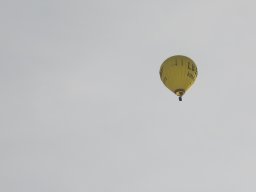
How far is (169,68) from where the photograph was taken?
106 m

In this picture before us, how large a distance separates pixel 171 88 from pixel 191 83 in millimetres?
2022

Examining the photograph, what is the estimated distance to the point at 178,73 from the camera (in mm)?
105125

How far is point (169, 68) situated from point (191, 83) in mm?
2447

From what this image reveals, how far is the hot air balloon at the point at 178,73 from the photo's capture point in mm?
104938

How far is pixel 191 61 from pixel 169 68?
2318mm

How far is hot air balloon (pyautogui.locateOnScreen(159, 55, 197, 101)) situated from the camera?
104938 mm

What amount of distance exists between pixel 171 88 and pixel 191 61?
3349 mm

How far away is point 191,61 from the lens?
350 feet

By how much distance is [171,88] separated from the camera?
346 ft

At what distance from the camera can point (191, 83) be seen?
10606 centimetres

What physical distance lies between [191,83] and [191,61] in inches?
82.5

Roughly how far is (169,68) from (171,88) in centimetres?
186
